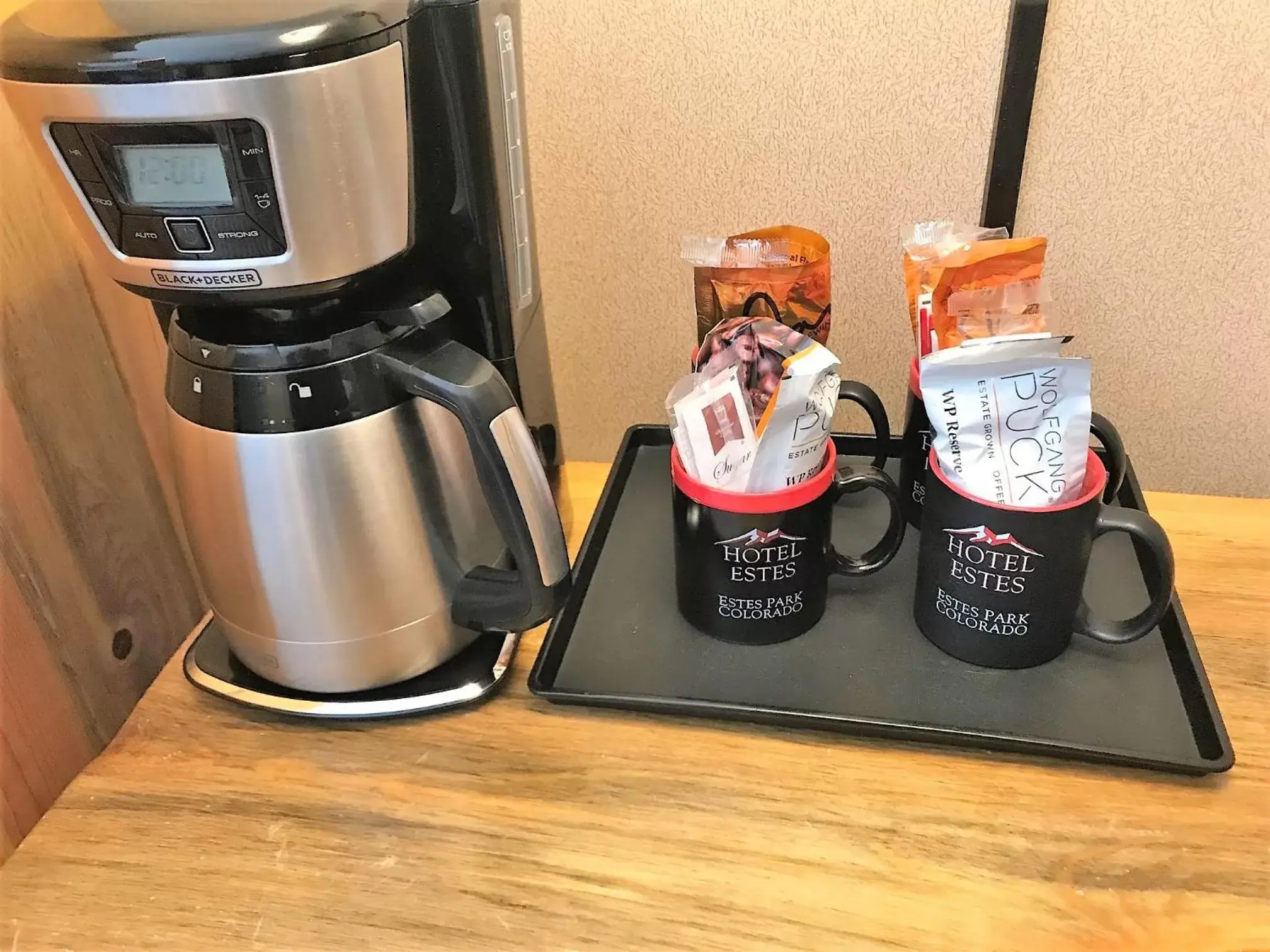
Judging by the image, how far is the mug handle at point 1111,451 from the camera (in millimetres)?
612

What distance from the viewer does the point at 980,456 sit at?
0.53 m

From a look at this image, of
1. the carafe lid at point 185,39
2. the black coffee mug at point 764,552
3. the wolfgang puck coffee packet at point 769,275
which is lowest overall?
the black coffee mug at point 764,552

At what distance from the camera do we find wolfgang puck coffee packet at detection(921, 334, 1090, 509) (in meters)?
0.50

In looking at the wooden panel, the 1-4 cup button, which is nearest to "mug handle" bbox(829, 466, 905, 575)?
the 1-4 cup button

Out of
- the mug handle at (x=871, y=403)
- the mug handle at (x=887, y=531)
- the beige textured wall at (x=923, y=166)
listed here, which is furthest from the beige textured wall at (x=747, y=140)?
the mug handle at (x=887, y=531)

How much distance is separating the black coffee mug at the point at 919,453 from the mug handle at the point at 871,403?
0.6 inches

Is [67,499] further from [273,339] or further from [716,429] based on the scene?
[716,429]

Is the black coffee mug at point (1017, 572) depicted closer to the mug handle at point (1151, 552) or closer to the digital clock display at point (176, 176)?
the mug handle at point (1151, 552)

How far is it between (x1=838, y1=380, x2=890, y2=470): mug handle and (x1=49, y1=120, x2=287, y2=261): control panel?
14.9 inches

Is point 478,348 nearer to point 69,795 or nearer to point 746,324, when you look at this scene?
point 746,324

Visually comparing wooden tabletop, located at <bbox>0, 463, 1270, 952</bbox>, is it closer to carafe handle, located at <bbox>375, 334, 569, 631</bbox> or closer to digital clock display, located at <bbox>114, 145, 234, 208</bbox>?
carafe handle, located at <bbox>375, 334, 569, 631</bbox>

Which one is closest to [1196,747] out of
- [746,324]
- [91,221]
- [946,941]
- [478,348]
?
[946,941]

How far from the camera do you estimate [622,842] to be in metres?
0.51

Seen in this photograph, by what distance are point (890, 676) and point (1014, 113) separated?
0.41 m
